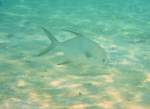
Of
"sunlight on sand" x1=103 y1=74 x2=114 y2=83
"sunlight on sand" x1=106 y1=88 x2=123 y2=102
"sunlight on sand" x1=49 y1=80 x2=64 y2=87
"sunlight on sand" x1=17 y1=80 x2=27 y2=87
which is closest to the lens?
"sunlight on sand" x1=106 y1=88 x2=123 y2=102

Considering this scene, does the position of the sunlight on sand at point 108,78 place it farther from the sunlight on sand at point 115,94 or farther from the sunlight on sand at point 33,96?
the sunlight on sand at point 33,96

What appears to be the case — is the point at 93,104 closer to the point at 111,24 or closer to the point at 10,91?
the point at 10,91

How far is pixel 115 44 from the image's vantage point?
8625 mm

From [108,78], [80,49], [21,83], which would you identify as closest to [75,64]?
[108,78]

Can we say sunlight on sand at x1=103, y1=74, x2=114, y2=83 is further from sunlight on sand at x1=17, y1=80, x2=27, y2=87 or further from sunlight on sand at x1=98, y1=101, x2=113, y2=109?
sunlight on sand at x1=17, y1=80, x2=27, y2=87

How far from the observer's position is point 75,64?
684 centimetres

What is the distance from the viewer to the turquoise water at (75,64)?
4.98 m

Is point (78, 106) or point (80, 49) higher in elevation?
point (80, 49)

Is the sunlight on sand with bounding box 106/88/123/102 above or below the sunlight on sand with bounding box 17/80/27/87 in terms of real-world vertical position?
below

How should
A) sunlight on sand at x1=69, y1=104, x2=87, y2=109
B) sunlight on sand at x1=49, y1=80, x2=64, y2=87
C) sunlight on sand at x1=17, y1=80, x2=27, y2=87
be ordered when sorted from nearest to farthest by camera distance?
sunlight on sand at x1=69, y1=104, x2=87, y2=109 → sunlight on sand at x1=17, y1=80, x2=27, y2=87 → sunlight on sand at x1=49, y1=80, x2=64, y2=87

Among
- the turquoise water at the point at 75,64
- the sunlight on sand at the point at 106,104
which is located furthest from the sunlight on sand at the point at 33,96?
the sunlight on sand at the point at 106,104

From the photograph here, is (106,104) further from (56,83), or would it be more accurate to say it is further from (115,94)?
(56,83)

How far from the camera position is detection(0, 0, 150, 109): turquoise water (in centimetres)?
498

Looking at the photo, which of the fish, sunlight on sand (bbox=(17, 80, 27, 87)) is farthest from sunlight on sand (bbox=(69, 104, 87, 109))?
sunlight on sand (bbox=(17, 80, 27, 87))
